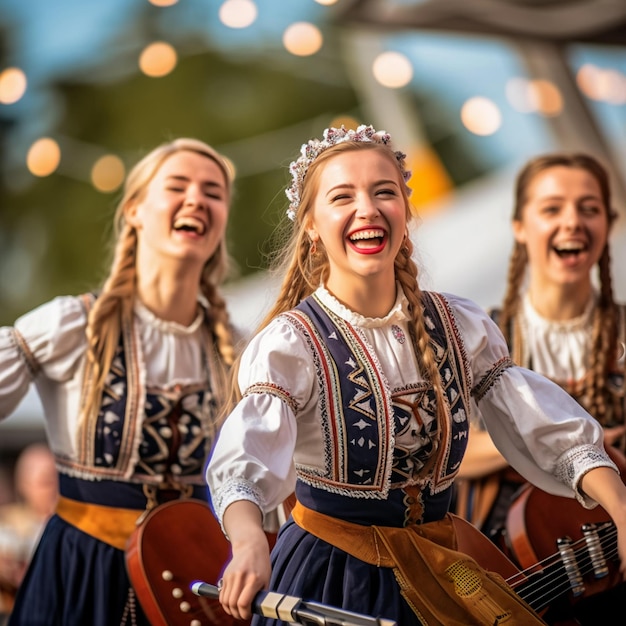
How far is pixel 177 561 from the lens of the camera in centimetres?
265

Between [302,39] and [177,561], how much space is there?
402 cm

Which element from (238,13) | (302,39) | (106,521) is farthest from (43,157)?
(106,521)

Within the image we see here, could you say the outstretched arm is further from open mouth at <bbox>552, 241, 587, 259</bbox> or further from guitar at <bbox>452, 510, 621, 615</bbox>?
open mouth at <bbox>552, 241, 587, 259</bbox>

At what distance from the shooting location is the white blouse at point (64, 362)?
9.32 ft

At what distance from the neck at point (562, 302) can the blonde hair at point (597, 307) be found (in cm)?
5

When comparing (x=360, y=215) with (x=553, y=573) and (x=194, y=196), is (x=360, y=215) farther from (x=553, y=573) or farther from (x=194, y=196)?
(x=194, y=196)

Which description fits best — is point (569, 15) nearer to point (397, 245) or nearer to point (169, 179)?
point (169, 179)

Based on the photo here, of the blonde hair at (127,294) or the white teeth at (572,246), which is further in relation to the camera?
the white teeth at (572,246)

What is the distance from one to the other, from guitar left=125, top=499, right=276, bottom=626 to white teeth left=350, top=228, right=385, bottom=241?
0.87 metres

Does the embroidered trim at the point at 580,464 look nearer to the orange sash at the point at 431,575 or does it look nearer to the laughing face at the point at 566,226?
the orange sash at the point at 431,575

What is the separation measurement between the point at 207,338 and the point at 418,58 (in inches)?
112

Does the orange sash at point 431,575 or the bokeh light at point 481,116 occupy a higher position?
the bokeh light at point 481,116

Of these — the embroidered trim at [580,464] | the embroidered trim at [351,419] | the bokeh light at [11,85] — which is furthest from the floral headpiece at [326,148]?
the bokeh light at [11,85]

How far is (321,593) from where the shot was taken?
1974 millimetres
